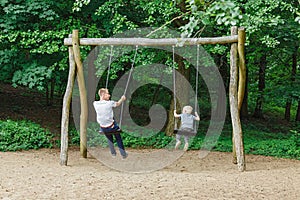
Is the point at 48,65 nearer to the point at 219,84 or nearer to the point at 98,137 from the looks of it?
the point at 98,137

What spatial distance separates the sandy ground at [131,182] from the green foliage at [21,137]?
0.97m

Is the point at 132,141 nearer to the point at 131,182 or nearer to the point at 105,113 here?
the point at 105,113

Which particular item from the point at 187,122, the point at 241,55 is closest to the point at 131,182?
the point at 187,122

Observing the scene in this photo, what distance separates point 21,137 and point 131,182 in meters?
5.19

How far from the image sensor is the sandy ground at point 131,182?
6133 mm

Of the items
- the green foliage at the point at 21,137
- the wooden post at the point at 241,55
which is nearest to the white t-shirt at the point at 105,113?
the wooden post at the point at 241,55

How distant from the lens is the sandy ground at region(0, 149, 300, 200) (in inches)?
241

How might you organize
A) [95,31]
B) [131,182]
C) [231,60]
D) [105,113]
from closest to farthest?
[131,182], [105,113], [231,60], [95,31]

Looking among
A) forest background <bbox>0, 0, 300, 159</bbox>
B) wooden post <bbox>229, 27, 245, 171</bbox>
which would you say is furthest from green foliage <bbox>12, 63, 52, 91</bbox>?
wooden post <bbox>229, 27, 245, 171</bbox>

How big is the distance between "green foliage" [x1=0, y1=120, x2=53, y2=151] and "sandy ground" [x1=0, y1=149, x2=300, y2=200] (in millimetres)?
967

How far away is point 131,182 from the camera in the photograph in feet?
22.7

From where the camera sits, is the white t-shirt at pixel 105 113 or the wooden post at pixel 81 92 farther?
the wooden post at pixel 81 92

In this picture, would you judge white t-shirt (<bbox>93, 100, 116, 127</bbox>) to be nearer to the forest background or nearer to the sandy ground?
the sandy ground

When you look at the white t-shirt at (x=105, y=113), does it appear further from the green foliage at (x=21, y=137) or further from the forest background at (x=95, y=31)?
the green foliage at (x=21, y=137)
